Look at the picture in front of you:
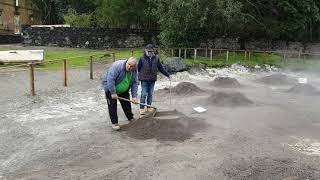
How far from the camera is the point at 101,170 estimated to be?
23.1 ft

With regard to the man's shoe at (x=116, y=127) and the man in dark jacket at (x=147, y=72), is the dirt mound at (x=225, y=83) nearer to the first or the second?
the man in dark jacket at (x=147, y=72)

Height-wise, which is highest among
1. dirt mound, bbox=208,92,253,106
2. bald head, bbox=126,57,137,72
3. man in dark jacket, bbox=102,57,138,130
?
bald head, bbox=126,57,137,72

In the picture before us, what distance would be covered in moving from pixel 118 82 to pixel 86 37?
74.0 ft

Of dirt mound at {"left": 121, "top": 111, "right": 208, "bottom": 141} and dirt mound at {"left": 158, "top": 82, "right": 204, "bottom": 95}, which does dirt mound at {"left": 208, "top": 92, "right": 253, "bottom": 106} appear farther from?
dirt mound at {"left": 121, "top": 111, "right": 208, "bottom": 141}

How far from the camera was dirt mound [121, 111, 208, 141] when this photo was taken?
8.86m

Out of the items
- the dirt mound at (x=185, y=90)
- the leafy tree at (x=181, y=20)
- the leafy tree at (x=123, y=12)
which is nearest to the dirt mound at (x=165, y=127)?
the dirt mound at (x=185, y=90)

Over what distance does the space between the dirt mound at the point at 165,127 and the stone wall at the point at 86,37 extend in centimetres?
2182

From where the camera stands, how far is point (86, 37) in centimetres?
3138

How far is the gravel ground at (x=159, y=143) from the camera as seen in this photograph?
699 centimetres

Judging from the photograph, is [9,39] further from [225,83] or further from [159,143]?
[159,143]

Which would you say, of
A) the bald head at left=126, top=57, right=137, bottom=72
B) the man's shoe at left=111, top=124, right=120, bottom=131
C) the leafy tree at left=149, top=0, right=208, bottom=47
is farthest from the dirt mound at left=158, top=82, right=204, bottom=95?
the leafy tree at left=149, top=0, right=208, bottom=47

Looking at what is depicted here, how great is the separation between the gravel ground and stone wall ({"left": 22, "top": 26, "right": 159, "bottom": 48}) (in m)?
18.0

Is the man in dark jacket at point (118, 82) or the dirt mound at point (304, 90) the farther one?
the dirt mound at point (304, 90)

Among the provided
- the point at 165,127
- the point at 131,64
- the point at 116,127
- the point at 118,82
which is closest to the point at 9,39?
the point at 118,82
